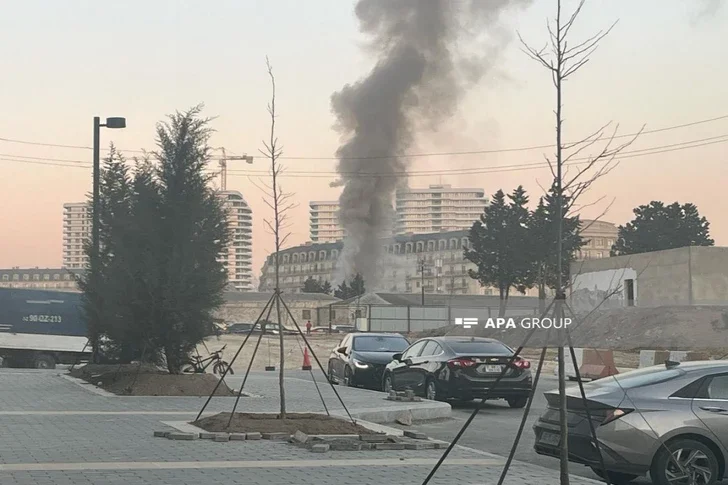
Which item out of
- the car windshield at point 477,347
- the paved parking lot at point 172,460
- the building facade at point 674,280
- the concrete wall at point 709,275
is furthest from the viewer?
the building facade at point 674,280

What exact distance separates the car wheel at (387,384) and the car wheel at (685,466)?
12073 mm

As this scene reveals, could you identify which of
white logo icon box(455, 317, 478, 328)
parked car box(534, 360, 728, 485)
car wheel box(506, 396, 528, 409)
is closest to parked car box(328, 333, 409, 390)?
car wheel box(506, 396, 528, 409)

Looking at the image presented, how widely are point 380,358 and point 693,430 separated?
592 inches

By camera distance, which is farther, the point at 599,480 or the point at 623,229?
the point at 623,229

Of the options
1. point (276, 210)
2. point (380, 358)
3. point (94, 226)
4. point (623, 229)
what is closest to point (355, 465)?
point (276, 210)

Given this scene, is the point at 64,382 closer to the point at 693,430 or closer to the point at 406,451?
the point at 406,451

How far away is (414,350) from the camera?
21109mm

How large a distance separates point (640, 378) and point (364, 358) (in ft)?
47.1

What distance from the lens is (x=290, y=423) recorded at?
528 inches

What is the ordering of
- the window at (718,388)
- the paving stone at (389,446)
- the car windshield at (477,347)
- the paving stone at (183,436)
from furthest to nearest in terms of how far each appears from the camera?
1. the car windshield at (477,347)
2. the paving stone at (183,436)
3. the paving stone at (389,446)
4. the window at (718,388)

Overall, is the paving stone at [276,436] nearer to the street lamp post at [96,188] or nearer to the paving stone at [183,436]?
the paving stone at [183,436]

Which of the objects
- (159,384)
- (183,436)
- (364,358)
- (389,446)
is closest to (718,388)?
(389,446)

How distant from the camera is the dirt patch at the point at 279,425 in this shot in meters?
12.9

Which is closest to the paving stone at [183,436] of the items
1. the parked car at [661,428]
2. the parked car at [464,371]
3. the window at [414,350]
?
the parked car at [661,428]
